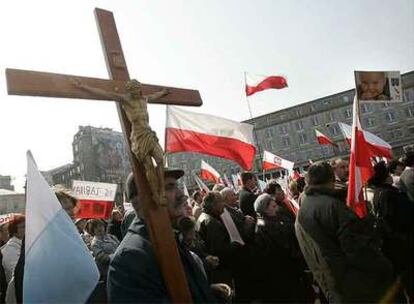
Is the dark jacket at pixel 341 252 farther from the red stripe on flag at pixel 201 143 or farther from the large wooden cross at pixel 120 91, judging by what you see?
the red stripe on flag at pixel 201 143

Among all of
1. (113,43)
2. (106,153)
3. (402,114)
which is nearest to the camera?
(113,43)

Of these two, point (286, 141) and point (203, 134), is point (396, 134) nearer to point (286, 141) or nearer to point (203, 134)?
point (286, 141)

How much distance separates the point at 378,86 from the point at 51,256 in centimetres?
725

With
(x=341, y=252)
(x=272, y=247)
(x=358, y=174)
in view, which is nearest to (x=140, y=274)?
(x=341, y=252)

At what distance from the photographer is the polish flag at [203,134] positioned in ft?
20.6

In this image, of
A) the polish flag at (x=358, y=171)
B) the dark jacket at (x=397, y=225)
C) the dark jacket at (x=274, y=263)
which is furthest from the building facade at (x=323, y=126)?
the dark jacket at (x=397, y=225)

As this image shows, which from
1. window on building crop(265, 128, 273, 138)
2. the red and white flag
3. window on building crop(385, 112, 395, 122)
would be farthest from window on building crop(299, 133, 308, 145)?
the red and white flag

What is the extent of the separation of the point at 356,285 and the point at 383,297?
259 millimetres

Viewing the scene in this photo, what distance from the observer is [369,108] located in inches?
3068

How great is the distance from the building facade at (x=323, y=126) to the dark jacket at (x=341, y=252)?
65241 millimetres

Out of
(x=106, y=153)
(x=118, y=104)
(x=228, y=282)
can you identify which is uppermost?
A: (x=106, y=153)

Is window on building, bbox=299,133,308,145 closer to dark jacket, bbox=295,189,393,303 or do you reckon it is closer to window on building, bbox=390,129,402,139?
window on building, bbox=390,129,402,139

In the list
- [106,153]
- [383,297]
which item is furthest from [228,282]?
[106,153]

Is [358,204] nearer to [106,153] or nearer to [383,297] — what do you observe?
[383,297]
